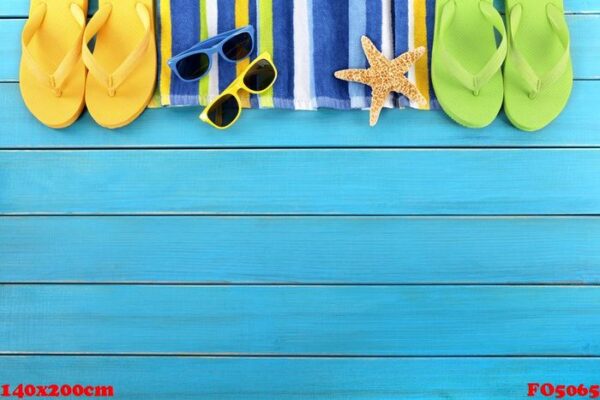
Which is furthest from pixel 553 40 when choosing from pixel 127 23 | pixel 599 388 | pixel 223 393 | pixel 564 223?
pixel 223 393

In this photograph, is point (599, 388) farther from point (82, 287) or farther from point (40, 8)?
point (40, 8)

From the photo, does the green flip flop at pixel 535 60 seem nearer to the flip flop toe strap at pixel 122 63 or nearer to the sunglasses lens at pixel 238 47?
the sunglasses lens at pixel 238 47

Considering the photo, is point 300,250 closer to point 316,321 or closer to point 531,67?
point 316,321

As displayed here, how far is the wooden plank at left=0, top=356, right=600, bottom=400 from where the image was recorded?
105 centimetres

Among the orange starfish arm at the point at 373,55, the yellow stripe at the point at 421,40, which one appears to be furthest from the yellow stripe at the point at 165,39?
the yellow stripe at the point at 421,40

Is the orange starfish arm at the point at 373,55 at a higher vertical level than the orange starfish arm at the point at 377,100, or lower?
higher

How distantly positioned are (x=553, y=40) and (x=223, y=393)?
38.4 inches

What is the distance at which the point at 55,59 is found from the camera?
3.53 feet

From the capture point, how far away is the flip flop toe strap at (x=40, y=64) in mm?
1004

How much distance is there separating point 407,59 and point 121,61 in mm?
577

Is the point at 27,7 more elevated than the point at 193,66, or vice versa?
the point at 27,7

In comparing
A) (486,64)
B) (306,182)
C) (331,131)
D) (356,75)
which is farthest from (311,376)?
(486,64)

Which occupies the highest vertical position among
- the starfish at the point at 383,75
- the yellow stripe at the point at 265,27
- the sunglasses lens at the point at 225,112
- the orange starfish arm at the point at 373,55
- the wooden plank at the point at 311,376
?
the yellow stripe at the point at 265,27

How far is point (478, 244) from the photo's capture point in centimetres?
106
